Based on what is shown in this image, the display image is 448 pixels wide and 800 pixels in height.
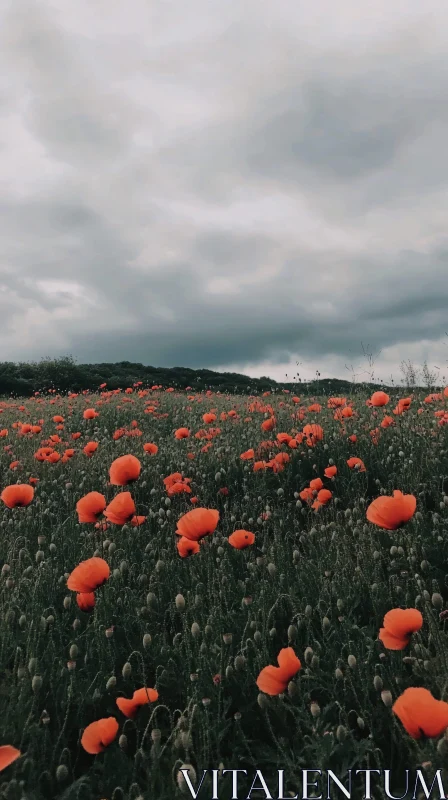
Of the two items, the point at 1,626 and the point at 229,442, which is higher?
the point at 229,442

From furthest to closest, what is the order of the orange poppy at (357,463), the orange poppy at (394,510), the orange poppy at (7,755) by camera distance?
1. the orange poppy at (357,463)
2. the orange poppy at (394,510)
3. the orange poppy at (7,755)

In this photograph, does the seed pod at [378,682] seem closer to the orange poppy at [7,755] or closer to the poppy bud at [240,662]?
the poppy bud at [240,662]

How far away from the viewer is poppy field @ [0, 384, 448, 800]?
76.1 inches

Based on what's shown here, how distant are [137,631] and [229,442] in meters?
3.47

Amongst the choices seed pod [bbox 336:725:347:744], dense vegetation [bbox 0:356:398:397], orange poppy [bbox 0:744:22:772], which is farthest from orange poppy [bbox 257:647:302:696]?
dense vegetation [bbox 0:356:398:397]

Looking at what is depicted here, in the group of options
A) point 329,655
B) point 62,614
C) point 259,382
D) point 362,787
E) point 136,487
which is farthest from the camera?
point 259,382

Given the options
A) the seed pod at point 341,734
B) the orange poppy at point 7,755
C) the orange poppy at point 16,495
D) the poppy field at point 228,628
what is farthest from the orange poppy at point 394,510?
the orange poppy at point 16,495

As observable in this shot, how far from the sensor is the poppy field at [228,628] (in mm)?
1934

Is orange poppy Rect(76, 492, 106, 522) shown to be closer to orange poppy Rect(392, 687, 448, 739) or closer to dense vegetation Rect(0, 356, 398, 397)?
orange poppy Rect(392, 687, 448, 739)

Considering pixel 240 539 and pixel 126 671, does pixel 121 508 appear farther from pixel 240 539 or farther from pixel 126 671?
pixel 126 671

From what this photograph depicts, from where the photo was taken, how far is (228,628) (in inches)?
112

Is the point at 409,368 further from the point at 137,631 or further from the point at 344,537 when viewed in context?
the point at 137,631

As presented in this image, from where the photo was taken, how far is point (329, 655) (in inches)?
99.5

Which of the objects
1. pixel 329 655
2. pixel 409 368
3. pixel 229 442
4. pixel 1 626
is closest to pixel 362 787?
pixel 329 655
